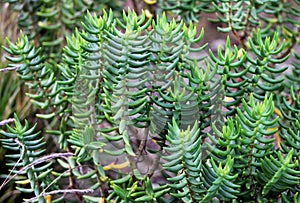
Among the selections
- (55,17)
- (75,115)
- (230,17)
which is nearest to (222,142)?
(75,115)

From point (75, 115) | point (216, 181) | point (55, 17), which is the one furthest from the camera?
point (55, 17)

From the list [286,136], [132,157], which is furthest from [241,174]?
[132,157]

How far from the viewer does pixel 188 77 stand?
48.4 inches

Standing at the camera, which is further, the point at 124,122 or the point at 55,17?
the point at 55,17

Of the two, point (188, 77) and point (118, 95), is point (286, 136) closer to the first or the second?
point (188, 77)

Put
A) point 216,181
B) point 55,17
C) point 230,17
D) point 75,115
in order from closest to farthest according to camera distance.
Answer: point 216,181 < point 75,115 < point 230,17 < point 55,17

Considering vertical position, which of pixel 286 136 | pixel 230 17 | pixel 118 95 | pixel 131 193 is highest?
pixel 230 17

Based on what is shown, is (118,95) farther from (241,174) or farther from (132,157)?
(241,174)

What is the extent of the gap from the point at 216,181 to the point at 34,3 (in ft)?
4.41

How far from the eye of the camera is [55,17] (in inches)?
85.8

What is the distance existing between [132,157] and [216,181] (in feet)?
0.81

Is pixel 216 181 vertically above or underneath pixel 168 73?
underneath

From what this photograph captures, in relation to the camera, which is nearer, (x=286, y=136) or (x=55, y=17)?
(x=286, y=136)

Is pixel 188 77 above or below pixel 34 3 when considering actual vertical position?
below
